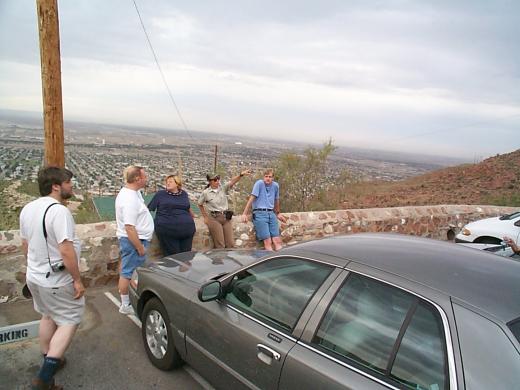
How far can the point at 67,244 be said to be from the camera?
8.91 feet

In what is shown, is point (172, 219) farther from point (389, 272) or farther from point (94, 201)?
point (94, 201)

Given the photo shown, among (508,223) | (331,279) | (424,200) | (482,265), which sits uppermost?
(482,265)

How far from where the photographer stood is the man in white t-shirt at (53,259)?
Result: 2.71 metres

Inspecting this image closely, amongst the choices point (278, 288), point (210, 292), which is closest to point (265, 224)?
point (210, 292)

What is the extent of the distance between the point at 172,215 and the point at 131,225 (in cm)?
102

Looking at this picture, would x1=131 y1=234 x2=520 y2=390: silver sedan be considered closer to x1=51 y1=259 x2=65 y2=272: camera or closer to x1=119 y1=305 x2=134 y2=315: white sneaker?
x1=51 y1=259 x2=65 y2=272: camera

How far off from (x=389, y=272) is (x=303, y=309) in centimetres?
55

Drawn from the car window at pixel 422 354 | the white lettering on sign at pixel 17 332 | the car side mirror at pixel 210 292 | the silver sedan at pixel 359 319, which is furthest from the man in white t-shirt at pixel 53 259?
the car window at pixel 422 354

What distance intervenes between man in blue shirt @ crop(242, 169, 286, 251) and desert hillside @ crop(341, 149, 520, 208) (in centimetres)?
1061

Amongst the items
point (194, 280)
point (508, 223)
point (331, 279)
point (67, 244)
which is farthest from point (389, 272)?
point (508, 223)

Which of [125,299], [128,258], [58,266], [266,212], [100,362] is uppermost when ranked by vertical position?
[58,266]

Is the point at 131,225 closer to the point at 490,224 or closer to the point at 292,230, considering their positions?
the point at 292,230

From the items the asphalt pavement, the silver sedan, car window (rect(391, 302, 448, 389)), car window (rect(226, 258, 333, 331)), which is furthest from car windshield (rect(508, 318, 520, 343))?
the asphalt pavement

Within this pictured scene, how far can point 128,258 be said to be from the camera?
13.6 feet
